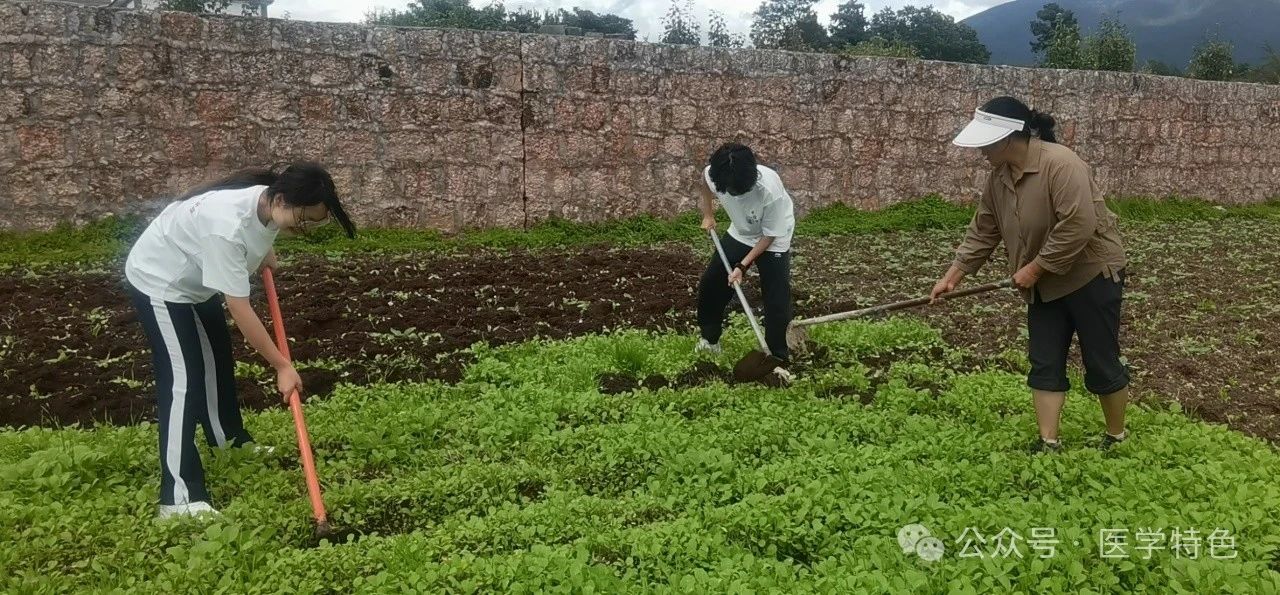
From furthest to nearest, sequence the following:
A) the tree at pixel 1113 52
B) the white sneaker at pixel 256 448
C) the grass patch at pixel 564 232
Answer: the tree at pixel 1113 52 < the grass patch at pixel 564 232 < the white sneaker at pixel 256 448

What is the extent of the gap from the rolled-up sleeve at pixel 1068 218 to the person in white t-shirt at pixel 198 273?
8.88 feet

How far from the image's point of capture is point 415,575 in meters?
2.75

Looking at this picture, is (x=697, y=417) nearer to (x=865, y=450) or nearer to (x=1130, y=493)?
(x=865, y=450)

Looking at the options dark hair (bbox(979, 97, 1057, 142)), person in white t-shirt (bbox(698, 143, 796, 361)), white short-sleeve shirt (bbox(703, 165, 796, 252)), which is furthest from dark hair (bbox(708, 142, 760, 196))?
dark hair (bbox(979, 97, 1057, 142))

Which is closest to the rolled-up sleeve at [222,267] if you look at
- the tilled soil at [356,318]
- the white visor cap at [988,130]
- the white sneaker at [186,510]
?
the white sneaker at [186,510]

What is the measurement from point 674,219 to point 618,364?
5.31 metres

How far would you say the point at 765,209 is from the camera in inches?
191

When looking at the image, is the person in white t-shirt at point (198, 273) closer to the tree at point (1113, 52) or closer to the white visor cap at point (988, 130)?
the white visor cap at point (988, 130)

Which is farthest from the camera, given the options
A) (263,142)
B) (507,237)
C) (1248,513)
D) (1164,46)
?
(1164,46)

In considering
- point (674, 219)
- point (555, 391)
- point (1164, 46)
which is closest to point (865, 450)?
point (555, 391)

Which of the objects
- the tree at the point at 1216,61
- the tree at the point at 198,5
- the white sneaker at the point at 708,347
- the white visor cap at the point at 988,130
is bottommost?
the white sneaker at the point at 708,347

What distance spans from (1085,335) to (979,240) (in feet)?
2.09

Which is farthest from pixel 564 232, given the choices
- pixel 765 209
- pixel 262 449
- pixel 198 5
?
pixel 198 5

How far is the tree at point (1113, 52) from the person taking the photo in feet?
66.3
